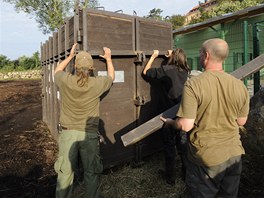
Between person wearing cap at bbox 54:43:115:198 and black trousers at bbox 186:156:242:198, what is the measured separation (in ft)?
4.85

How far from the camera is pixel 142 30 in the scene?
16.5 ft

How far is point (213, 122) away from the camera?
2.56m

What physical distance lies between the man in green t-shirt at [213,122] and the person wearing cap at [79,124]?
4.50 ft

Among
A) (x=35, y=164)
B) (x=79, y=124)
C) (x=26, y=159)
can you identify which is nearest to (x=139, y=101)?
(x=79, y=124)

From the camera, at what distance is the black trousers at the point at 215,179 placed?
259 cm

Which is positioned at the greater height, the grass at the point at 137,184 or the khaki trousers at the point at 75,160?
the khaki trousers at the point at 75,160

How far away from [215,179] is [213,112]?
1.98 ft

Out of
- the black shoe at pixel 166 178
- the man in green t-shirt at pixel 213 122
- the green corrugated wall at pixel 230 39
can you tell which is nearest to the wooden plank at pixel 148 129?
the man in green t-shirt at pixel 213 122

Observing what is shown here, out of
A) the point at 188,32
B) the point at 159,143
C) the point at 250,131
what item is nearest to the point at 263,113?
the point at 250,131

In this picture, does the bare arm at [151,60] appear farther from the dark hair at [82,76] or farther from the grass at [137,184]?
the grass at [137,184]

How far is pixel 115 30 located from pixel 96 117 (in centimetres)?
159

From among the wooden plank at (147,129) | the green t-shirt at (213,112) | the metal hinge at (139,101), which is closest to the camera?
the green t-shirt at (213,112)

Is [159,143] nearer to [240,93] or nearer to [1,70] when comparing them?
[240,93]

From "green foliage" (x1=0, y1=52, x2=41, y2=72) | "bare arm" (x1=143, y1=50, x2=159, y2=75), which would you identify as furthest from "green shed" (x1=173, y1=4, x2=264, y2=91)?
"green foliage" (x1=0, y1=52, x2=41, y2=72)
